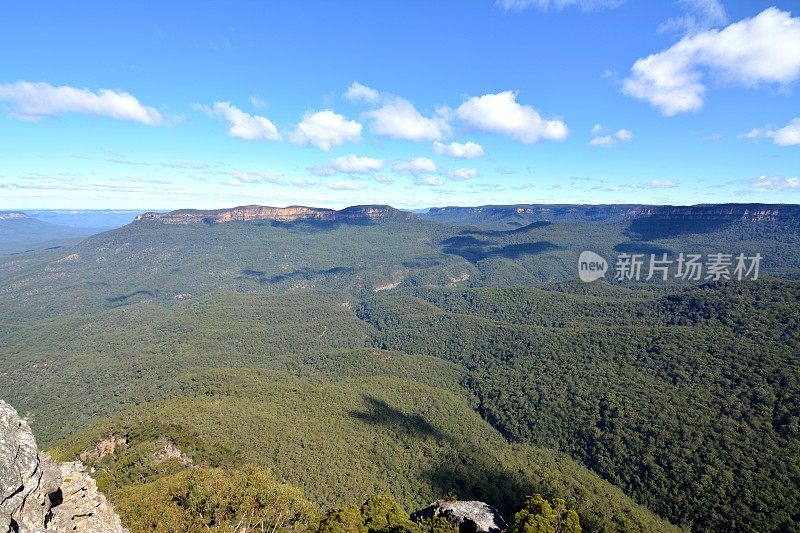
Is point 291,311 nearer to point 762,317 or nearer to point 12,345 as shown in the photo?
point 12,345

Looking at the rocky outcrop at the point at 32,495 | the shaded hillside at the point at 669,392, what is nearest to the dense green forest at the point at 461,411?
the shaded hillside at the point at 669,392

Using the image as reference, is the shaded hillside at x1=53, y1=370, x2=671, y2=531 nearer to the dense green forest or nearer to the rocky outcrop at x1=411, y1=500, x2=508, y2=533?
the dense green forest

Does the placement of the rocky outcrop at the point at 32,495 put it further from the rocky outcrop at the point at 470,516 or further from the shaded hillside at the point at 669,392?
the shaded hillside at the point at 669,392

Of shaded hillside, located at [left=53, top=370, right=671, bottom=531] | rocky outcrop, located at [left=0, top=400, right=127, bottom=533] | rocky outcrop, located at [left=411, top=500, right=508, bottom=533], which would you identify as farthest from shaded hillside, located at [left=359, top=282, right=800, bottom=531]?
rocky outcrop, located at [left=0, top=400, right=127, bottom=533]

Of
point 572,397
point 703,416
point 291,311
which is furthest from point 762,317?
point 291,311

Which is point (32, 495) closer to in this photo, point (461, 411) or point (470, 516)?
point (470, 516)
